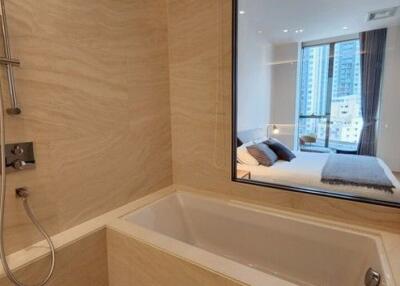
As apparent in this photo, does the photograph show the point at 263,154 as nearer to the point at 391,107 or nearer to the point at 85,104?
the point at 391,107

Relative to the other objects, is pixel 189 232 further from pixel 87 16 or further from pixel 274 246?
pixel 87 16

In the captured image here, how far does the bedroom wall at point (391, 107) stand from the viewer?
7.02 ft

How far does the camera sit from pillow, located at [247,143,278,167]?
7.69ft

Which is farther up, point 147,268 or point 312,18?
point 312,18

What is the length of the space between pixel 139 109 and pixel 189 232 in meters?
1.11

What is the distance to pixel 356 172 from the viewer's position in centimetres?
214

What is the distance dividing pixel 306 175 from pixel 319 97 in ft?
4.42

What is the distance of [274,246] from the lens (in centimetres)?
164

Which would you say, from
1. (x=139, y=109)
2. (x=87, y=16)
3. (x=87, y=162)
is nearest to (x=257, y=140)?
(x=139, y=109)

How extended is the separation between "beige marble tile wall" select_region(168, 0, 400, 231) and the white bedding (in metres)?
0.18

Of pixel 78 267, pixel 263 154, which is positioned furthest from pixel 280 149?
pixel 78 267

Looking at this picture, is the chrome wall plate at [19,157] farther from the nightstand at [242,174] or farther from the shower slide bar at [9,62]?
the nightstand at [242,174]

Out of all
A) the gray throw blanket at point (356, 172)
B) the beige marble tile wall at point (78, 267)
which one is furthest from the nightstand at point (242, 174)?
the beige marble tile wall at point (78, 267)

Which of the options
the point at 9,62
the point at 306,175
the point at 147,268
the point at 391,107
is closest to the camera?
the point at 9,62
